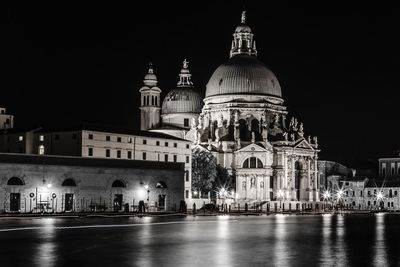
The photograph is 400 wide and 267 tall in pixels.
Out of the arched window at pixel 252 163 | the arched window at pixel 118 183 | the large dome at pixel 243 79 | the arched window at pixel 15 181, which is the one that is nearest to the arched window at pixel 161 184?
the arched window at pixel 118 183

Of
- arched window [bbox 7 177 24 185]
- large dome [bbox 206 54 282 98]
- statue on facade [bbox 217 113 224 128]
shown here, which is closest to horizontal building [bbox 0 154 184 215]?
arched window [bbox 7 177 24 185]

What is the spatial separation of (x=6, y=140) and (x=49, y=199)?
26469 millimetres

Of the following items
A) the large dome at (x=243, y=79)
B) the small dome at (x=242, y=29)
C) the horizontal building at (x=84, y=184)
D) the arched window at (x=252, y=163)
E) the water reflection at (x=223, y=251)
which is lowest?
the water reflection at (x=223, y=251)

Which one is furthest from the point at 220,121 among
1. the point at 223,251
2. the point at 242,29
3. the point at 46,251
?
the point at 46,251

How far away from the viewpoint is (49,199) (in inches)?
3044

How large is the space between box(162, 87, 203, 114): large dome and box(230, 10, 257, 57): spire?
10.7m

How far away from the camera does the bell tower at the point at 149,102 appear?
135 meters

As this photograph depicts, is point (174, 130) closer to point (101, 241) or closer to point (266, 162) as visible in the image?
point (266, 162)

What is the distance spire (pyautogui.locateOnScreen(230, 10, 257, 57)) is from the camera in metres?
140

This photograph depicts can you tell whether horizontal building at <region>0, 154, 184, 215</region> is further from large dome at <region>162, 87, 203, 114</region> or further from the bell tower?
large dome at <region>162, 87, 203, 114</region>

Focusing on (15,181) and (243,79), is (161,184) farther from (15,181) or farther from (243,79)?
(243,79)

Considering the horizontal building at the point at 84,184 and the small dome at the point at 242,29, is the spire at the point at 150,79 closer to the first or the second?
the small dome at the point at 242,29

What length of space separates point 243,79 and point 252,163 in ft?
51.5

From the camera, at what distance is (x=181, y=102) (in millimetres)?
143000
